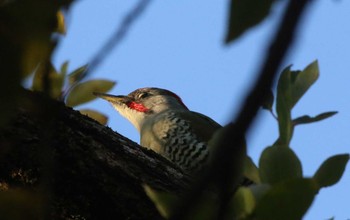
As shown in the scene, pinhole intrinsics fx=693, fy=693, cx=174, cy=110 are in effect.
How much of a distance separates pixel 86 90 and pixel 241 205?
3.12ft

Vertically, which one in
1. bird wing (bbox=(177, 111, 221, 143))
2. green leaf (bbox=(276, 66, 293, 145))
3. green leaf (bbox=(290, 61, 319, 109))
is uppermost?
bird wing (bbox=(177, 111, 221, 143))

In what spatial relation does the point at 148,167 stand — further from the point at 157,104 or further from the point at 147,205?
the point at 157,104

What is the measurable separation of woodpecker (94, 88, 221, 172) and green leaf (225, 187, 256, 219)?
4132 mm

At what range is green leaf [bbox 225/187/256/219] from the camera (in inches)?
56.6

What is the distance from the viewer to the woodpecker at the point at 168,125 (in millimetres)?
6070

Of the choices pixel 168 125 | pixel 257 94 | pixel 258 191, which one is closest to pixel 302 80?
pixel 258 191

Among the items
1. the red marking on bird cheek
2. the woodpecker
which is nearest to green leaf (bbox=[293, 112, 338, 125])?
the woodpecker

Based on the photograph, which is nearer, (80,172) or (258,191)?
(258,191)

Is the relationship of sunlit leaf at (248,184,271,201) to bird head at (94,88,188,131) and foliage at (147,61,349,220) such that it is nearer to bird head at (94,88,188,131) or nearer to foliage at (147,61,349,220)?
foliage at (147,61,349,220)

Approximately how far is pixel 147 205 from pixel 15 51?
2.44 meters

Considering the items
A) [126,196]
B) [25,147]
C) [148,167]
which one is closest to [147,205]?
[126,196]

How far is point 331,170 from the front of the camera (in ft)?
5.88

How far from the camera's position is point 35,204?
1.08 meters

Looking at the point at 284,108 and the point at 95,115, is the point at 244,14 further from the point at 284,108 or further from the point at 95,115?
the point at 95,115
